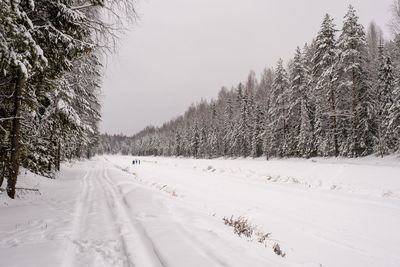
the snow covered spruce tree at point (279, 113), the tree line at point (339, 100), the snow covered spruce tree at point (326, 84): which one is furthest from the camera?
the snow covered spruce tree at point (279, 113)

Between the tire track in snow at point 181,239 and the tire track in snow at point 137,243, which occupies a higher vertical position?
the tire track in snow at point 181,239

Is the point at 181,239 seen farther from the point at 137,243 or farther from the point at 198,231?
the point at 137,243

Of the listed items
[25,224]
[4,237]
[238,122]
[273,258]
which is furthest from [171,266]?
[238,122]

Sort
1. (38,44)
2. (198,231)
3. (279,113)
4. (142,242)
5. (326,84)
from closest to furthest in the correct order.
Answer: (142,242) < (198,231) < (38,44) < (326,84) < (279,113)

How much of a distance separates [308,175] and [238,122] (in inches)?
1480

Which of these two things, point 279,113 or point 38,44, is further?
point 279,113

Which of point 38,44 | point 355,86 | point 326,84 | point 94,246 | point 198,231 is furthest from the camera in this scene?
point 326,84

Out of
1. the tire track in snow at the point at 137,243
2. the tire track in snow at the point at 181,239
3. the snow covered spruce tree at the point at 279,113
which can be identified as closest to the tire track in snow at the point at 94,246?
the tire track in snow at the point at 137,243

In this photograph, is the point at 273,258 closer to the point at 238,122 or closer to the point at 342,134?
the point at 342,134

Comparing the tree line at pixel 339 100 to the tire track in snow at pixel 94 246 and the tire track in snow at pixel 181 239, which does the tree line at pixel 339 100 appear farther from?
the tire track in snow at pixel 94 246

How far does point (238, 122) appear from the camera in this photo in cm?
5188

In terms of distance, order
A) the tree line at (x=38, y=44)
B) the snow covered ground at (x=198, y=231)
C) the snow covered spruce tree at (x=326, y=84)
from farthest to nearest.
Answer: the snow covered spruce tree at (x=326, y=84), the tree line at (x=38, y=44), the snow covered ground at (x=198, y=231)

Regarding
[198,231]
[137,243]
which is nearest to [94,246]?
[137,243]

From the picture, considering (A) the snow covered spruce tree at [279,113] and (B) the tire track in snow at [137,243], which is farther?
(A) the snow covered spruce tree at [279,113]
